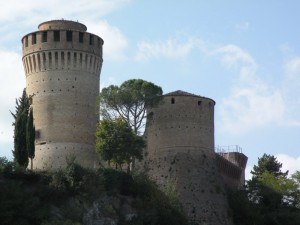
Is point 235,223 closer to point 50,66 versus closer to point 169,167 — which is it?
point 169,167

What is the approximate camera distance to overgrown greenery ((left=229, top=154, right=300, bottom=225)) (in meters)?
50.8

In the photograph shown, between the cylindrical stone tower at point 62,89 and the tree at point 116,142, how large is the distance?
9.01 ft

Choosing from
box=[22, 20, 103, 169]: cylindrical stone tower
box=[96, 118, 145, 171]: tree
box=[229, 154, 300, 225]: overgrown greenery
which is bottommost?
box=[229, 154, 300, 225]: overgrown greenery

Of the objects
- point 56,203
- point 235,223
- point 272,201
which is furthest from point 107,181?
point 272,201

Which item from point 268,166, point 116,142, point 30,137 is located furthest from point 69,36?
point 268,166

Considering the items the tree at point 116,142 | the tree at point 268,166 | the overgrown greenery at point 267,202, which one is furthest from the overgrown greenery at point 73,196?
the tree at point 268,166

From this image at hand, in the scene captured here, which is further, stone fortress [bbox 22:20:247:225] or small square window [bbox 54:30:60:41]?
small square window [bbox 54:30:60:41]

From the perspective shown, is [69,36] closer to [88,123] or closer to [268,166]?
[88,123]

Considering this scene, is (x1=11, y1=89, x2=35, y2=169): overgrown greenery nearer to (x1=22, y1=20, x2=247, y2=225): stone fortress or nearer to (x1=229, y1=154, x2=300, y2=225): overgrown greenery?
(x1=22, y1=20, x2=247, y2=225): stone fortress

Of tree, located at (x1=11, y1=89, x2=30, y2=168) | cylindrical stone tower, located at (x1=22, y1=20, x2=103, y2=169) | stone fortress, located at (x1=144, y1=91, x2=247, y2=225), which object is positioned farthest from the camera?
cylindrical stone tower, located at (x1=22, y1=20, x2=103, y2=169)

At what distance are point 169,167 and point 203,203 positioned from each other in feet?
10.5

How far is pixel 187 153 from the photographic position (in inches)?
1939

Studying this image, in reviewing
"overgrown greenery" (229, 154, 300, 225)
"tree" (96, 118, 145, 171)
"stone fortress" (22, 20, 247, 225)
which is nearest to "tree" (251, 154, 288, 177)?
"overgrown greenery" (229, 154, 300, 225)

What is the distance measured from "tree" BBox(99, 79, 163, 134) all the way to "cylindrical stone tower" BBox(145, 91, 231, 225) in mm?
657
